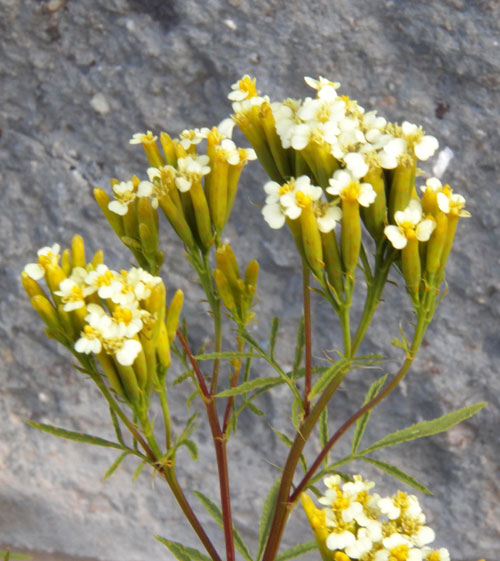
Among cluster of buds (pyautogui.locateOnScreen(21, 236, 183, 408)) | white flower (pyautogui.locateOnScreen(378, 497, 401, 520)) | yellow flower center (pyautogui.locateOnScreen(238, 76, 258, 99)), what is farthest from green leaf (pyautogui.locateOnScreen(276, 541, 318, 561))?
yellow flower center (pyautogui.locateOnScreen(238, 76, 258, 99))

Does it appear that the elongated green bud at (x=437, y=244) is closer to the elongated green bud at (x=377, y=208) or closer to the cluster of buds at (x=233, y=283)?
the elongated green bud at (x=377, y=208)

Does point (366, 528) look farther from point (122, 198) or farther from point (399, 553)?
point (122, 198)

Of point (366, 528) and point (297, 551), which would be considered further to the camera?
point (297, 551)

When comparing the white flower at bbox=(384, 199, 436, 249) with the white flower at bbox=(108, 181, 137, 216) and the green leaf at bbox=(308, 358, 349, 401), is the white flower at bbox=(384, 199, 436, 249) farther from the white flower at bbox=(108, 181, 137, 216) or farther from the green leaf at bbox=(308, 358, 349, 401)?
the white flower at bbox=(108, 181, 137, 216)

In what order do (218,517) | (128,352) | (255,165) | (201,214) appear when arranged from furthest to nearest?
(255,165)
(218,517)
(201,214)
(128,352)

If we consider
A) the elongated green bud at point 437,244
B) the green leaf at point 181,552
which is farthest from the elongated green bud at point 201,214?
the green leaf at point 181,552

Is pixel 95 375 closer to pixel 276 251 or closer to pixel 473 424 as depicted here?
pixel 276 251

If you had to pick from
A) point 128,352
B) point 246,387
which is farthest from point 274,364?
point 128,352
